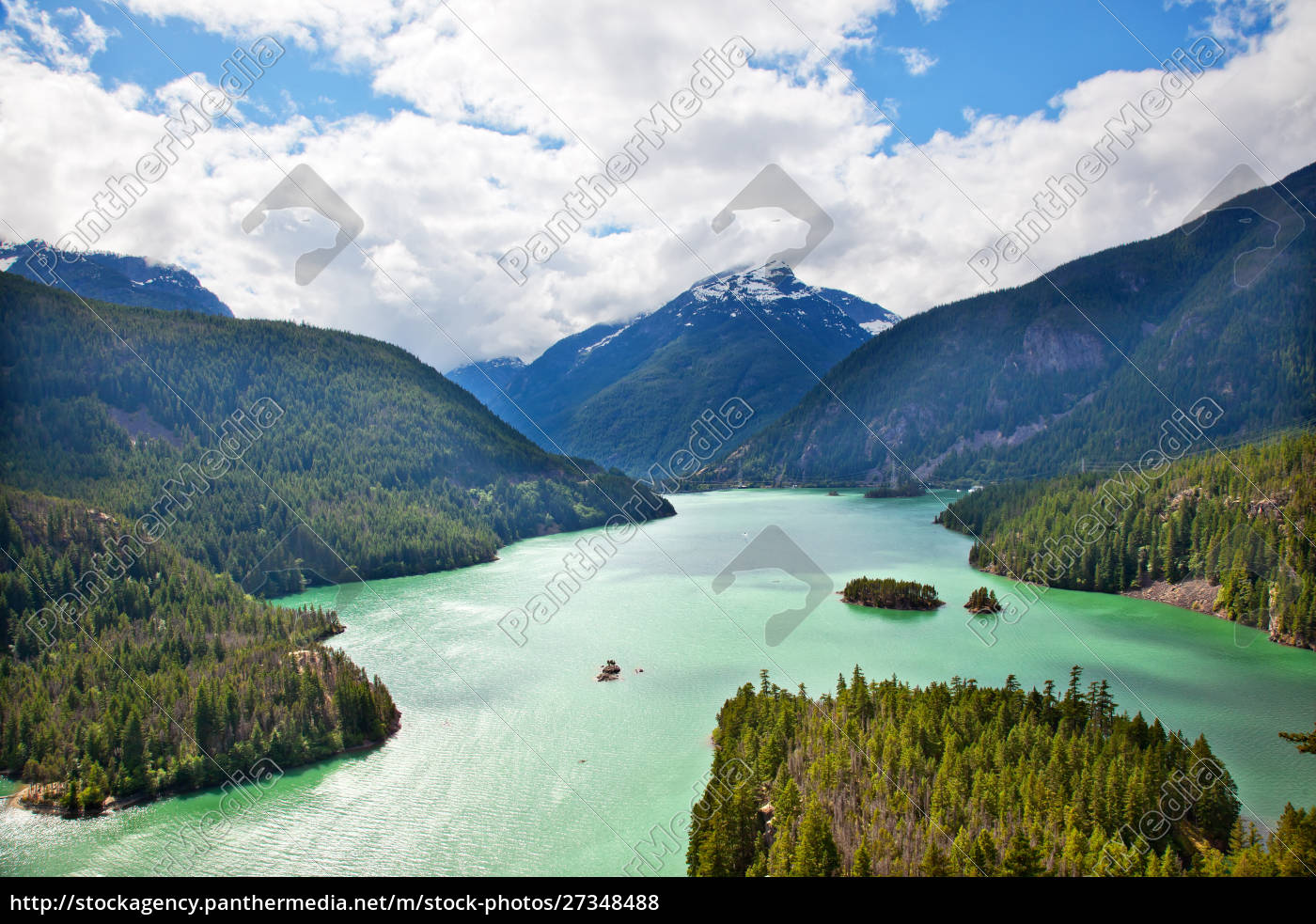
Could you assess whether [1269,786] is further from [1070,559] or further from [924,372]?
[924,372]

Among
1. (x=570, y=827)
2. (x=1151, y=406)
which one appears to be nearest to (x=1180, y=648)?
(x=570, y=827)

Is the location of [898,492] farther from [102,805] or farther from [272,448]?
[102,805]

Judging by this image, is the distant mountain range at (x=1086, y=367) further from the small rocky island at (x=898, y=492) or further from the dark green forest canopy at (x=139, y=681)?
the dark green forest canopy at (x=139, y=681)

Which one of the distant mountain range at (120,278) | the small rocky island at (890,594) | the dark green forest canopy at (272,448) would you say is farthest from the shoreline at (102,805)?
the distant mountain range at (120,278)

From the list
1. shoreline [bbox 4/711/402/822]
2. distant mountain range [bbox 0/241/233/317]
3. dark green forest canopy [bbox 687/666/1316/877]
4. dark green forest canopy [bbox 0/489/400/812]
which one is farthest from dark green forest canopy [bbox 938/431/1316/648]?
distant mountain range [bbox 0/241/233/317]

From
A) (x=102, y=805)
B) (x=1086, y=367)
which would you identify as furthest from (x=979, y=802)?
(x=1086, y=367)
